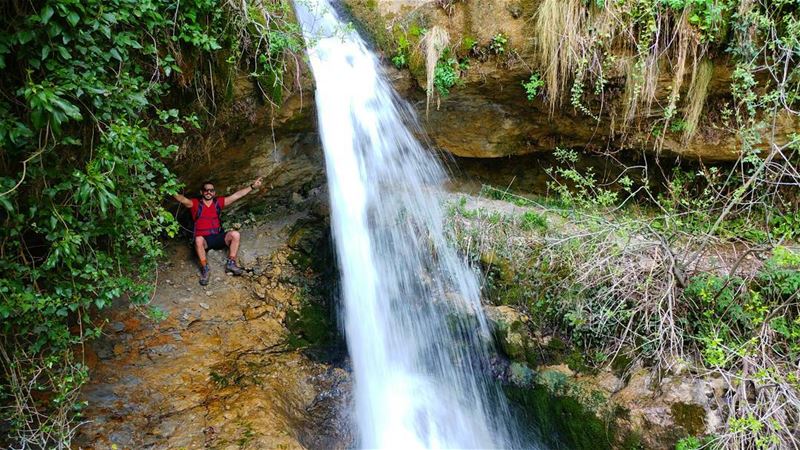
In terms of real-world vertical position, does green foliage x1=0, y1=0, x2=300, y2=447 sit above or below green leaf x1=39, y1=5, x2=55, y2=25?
below

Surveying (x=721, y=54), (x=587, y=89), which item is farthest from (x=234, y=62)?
(x=721, y=54)

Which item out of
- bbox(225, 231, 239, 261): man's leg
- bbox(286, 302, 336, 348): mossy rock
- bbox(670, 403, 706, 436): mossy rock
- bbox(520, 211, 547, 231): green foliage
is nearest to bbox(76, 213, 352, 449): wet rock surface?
bbox(286, 302, 336, 348): mossy rock

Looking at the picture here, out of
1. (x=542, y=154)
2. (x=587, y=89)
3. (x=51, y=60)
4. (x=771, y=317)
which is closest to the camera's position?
(x=51, y=60)

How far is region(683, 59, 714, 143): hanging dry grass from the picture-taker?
482 cm

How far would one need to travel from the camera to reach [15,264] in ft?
10.2

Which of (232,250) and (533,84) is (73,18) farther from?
(533,84)

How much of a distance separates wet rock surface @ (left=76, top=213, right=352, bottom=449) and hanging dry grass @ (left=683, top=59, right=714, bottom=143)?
4.51 metres

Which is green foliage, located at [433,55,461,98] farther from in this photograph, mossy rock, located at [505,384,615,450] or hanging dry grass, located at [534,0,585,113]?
mossy rock, located at [505,384,615,450]

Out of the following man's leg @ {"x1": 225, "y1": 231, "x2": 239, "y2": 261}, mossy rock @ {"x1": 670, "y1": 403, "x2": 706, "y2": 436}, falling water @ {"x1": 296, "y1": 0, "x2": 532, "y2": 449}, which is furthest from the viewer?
man's leg @ {"x1": 225, "y1": 231, "x2": 239, "y2": 261}

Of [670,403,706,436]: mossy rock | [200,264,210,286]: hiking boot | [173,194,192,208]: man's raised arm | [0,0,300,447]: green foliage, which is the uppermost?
[0,0,300,447]: green foliage

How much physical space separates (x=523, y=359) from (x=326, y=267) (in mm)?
2592

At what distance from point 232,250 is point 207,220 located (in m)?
0.47

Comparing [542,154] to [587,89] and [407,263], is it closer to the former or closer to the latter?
[587,89]

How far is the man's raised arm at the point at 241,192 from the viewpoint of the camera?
18.8 ft
